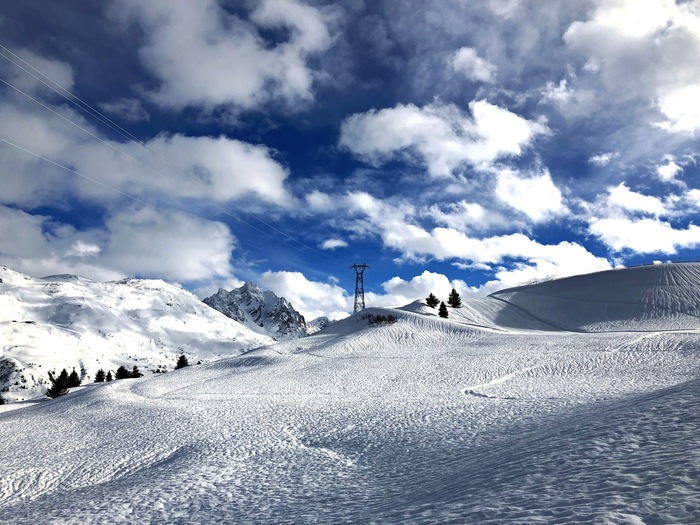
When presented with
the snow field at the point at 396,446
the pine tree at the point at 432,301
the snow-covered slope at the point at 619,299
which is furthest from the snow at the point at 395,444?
the snow-covered slope at the point at 619,299

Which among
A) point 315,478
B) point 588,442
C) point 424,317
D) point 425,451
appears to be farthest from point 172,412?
point 424,317

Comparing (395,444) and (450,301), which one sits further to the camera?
(450,301)

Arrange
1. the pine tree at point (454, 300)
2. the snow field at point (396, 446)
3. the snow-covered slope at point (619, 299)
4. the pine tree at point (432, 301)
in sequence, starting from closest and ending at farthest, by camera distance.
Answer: the snow field at point (396, 446), the snow-covered slope at point (619, 299), the pine tree at point (432, 301), the pine tree at point (454, 300)

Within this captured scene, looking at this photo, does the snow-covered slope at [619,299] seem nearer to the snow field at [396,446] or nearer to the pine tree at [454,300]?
the pine tree at [454,300]

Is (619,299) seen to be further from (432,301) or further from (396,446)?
(396,446)

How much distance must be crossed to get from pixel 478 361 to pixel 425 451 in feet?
71.4

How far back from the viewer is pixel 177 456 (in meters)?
16.2

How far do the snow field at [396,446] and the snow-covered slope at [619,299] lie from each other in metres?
40.1

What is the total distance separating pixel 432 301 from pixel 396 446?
200 feet

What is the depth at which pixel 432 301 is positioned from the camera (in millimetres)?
73812

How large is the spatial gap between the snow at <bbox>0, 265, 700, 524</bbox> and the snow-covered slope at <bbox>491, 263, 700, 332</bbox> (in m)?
37.9

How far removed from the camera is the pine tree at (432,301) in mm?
73338

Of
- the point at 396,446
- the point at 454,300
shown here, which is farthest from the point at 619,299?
the point at 396,446

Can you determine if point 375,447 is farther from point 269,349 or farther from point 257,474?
point 269,349
